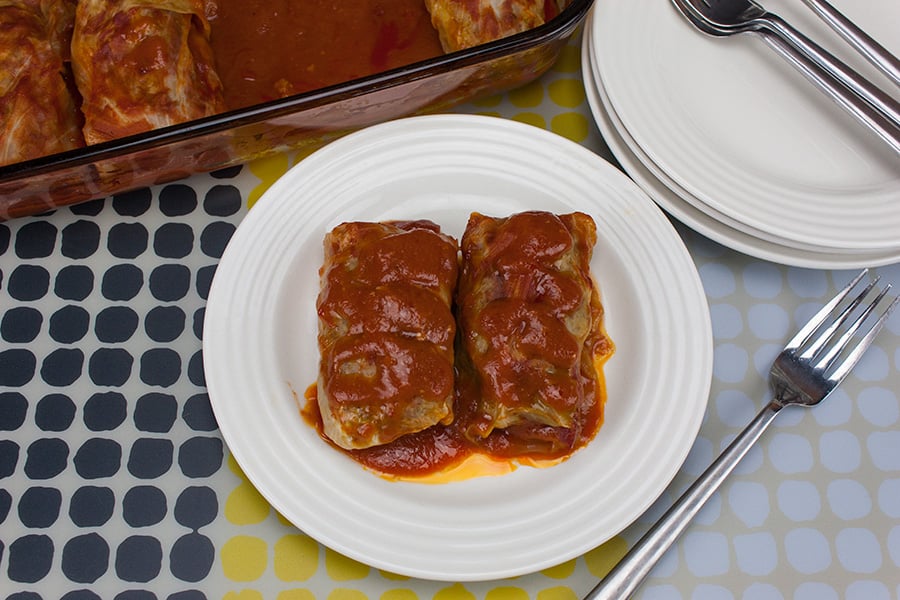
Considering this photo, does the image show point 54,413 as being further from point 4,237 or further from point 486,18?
point 486,18

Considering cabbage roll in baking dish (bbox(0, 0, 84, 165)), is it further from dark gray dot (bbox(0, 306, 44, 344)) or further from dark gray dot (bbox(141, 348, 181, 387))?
dark gray dot (bbox(141, 348, 181, 387))

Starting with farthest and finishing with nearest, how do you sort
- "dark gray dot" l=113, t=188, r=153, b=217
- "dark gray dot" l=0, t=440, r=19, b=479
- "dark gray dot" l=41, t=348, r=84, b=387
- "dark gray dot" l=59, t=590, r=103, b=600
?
"dark gray dot" l=113, t=188, r=153, b=217
"dark gray dot" l=41, t=348, r=84, b=387
"dark gray dot" l=0, t=440, r=19, b=479
"dark gray dot" l=59, t=590, r=103, b=600

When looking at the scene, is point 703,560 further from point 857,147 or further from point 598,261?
point 857,147

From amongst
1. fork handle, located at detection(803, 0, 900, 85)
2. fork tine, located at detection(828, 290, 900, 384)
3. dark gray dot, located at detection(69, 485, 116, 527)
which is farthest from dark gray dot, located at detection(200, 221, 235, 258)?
fork handle, located at detection(803, 0, 900, 85)

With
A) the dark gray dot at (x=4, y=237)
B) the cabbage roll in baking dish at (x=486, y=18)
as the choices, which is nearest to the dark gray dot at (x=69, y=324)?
the dark gray dot at (x=4, y=237)

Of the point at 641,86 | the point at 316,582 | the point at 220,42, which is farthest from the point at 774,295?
the point at 220,42

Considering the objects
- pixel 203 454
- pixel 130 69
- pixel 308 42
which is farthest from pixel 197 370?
pixel 308 42

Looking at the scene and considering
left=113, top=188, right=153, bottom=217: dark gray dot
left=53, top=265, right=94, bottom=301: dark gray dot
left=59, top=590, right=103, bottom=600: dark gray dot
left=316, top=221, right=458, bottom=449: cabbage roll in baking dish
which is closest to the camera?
left=316, top=221, right=458, bottom=449: cabbage roll in baking dish
